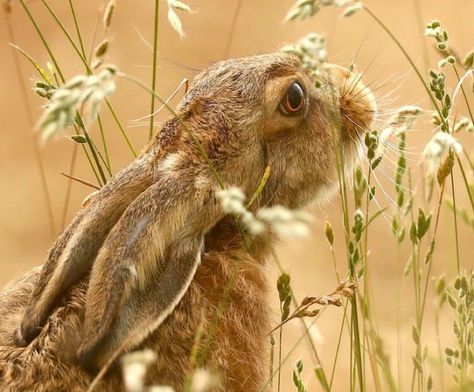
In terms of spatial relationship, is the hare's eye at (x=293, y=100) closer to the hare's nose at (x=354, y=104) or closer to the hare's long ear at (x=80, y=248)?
the hare's nose at (x=354, y=104)

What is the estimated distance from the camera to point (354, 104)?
4582 millimetres

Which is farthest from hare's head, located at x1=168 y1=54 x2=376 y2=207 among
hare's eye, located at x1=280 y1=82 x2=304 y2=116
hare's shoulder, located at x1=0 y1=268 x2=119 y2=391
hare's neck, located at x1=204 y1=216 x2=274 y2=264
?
hare's shoulder, located at x1=0 y1=268 x2=119 y2=391

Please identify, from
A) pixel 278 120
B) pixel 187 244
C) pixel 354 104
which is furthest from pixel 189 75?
pixel 187 244

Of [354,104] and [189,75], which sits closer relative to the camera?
[354,104]

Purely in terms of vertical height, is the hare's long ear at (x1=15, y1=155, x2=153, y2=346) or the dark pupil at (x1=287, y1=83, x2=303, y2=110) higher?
the dark pupil at (x1=287, y1=83, x2=303, y2=110)

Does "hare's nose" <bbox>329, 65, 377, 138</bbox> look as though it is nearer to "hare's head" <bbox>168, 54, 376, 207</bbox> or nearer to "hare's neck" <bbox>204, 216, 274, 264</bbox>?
"hare's head" <bbox>168, 54, 376, 207</bbox>

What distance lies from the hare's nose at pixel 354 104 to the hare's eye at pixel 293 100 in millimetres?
192

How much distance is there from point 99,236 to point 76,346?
354mm

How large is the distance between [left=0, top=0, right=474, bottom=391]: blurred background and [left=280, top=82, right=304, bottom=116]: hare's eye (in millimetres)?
2206

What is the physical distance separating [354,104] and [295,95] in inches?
10.8

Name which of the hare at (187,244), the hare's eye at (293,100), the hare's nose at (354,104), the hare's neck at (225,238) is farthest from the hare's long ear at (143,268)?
the hare's nose at (354,104)

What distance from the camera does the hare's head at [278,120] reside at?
4273 mm

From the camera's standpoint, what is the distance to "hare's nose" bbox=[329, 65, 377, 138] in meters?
4.57

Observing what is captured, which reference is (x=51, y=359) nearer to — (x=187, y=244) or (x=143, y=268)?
(x=143, y=268)
